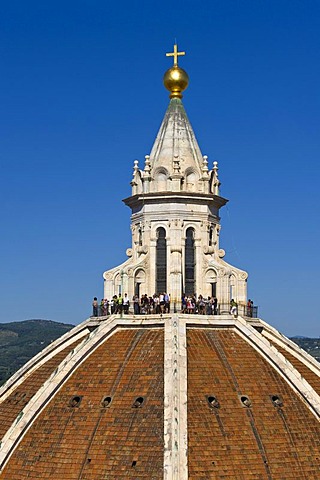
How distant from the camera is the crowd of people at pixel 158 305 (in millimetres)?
46094

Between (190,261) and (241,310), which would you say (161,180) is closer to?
(190,261)

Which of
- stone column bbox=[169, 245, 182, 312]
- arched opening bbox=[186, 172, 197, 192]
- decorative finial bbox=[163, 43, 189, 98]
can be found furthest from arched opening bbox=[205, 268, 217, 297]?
decorative finial bbox=[163, 43, 189, 98]

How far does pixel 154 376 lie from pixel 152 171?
475 inches

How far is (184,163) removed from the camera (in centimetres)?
4881

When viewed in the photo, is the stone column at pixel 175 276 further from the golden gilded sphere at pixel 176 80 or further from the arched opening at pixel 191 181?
the golden gilded sphere at pixel 176 80

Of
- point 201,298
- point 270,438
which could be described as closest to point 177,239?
point 201,298

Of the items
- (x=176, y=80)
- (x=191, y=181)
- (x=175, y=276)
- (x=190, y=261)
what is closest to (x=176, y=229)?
(x=190, y=261)

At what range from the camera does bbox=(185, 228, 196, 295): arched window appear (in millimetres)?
48656

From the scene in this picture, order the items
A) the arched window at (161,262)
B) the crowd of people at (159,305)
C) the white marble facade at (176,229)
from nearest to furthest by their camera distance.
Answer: the crowd of people at (159,305), the white marble facade at (176,229), the arched window at (161,262)

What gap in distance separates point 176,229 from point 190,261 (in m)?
1.91

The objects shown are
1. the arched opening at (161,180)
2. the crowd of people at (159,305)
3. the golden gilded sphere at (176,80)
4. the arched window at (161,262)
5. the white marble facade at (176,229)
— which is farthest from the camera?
the golden gilded sphere at (176,80)

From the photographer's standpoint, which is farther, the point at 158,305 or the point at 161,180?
the point at 161,180

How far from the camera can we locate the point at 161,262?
48.9 metres

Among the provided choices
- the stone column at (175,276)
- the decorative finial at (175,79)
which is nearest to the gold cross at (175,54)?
the decorative finial at (175,79)
